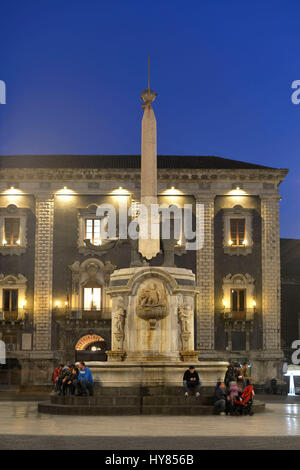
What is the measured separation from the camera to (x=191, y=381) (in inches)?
876

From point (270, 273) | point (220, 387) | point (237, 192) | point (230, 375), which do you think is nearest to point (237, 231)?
point (237, 192)

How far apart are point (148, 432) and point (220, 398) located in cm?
569

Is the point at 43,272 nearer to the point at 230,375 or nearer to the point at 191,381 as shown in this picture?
the point at 230,375

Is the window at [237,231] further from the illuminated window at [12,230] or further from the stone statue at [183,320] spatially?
the stone statue at [183,320]

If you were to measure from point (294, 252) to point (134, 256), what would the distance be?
42.2 meters

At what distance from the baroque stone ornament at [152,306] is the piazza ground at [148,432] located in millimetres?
4708

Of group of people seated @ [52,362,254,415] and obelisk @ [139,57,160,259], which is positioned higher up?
obelisk @ [139,57,160,259]

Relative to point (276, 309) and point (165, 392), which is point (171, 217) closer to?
point (276, 309)

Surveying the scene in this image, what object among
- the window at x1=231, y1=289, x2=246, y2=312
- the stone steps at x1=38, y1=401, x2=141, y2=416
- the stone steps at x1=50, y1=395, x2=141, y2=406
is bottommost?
the stone steps at x1=38, y1=401, x2=141, y2=416

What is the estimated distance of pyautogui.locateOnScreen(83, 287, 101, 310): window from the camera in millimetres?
51844

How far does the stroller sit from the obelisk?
655cm

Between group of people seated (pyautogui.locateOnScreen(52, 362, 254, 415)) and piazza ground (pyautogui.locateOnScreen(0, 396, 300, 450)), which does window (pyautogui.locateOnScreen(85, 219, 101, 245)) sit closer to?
group of people seated (pyautogui.locateOnScreen(52, 362, 254, 415))

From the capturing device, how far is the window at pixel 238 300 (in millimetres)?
52181

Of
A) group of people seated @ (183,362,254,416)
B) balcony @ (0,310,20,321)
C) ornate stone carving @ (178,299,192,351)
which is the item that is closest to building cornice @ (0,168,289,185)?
balcony @ (0,310,20,321)
